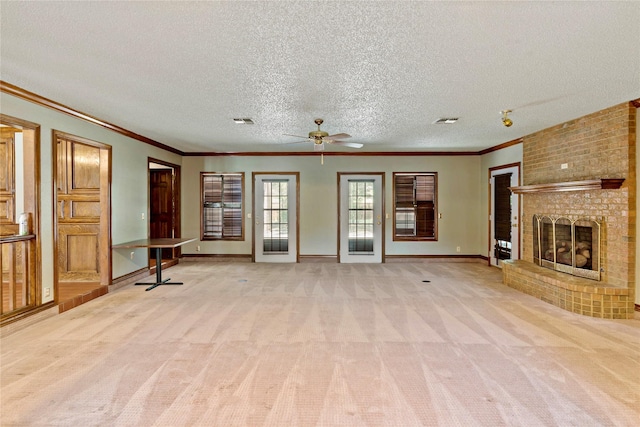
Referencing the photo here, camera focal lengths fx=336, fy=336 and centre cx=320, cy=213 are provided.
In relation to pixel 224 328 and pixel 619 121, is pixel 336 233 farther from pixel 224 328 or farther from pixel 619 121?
pixel 619 121

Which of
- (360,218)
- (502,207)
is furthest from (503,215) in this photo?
(360,218)

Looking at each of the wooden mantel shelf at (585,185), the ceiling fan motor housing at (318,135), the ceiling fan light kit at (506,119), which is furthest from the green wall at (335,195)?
the ceiling fan light kit at (506,119)

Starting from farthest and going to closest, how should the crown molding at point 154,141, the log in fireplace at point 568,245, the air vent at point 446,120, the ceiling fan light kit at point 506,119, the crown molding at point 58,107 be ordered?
the air vent at point 446,120
the log in fireplace at point 568,245
the ceiling fan light kit at point 506,119
the crown molding at point 154,141
the crown molding at point 58,107

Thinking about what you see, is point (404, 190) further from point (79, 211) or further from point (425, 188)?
point (79, 211)

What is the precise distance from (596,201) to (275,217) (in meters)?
5.75

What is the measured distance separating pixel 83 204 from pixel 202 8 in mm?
4854

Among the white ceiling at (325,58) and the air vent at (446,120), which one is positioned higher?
the air vent at (446,120)

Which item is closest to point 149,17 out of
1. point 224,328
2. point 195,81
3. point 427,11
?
point 195,81

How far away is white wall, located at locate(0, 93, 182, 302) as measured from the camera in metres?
3.90

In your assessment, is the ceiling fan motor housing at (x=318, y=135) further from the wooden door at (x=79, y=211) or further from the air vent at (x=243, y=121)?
the wooden door at (x=79, y=211)

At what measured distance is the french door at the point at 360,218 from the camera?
7.71m

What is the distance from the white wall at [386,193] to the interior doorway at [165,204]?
1.09 m

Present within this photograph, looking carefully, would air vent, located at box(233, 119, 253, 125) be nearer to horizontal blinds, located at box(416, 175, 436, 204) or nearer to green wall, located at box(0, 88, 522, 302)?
green wall, located at box(0, 88, 522, 302)

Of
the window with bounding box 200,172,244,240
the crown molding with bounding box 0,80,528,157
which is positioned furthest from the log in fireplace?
the window with bounding box 200,172,244,240
